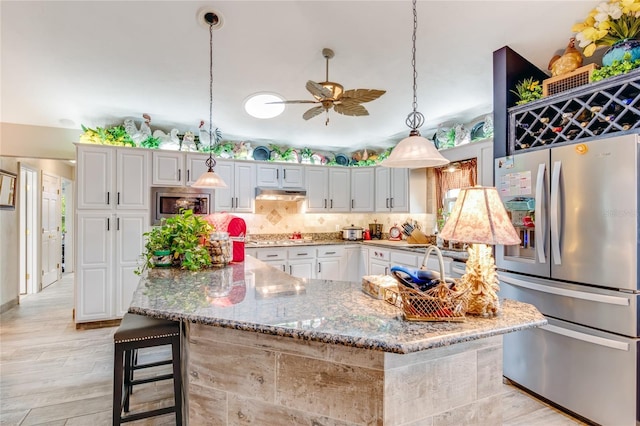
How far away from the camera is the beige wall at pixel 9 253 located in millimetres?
4488

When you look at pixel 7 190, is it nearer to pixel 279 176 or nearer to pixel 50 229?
pixel 50 229

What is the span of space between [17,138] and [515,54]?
5.61 m

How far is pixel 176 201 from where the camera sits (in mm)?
4281

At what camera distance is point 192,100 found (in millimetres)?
3867

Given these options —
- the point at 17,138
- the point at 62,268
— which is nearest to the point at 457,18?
the point at 17,138

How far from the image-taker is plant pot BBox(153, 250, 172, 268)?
7.82ft

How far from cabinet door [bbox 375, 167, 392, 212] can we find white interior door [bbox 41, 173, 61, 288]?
5933 millimetres

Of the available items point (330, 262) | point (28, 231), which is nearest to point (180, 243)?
point (330, 262)

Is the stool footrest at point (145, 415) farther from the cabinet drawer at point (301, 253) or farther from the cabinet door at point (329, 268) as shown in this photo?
the cabinet door at point (329, 268)

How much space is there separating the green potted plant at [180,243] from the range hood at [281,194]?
7.39 feet

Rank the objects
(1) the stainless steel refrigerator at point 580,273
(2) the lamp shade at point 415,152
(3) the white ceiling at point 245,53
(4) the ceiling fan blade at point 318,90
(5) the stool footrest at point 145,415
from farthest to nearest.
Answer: (3) the white ceiling at point 245,53 < (4) the ceiling fan blade at point 318,90 < (1) the stainless steel refrigerator at point 580,273 < (5) the stool footrest at point 145,415 < (2) the lamp shade at point 415,152

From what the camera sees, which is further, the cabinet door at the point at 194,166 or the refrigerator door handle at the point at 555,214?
the cabinet door at the point at 194,166

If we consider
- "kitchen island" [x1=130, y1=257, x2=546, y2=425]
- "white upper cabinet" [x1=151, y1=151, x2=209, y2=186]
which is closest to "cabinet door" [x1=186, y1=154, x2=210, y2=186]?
"white upper cabinet" [x1=151, y1=151, x2=209, y2=186]

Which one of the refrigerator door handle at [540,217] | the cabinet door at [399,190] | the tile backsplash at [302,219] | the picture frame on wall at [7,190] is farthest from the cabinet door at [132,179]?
the refrigerator door handle at [540,217]
